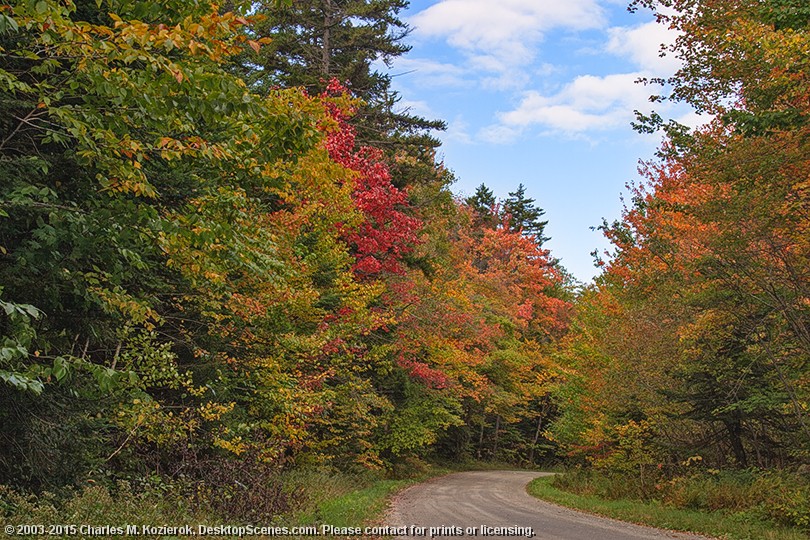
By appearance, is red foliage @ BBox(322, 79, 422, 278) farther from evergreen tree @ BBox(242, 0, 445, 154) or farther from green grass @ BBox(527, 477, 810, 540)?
green grass @ BBox(527, 477, 810, 540)

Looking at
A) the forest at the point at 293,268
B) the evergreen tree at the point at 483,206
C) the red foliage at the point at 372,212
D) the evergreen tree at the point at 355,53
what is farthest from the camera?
the evergreen tree at the point at 483,206

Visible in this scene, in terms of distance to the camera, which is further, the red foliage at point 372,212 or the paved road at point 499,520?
the red foliage at point 372,212

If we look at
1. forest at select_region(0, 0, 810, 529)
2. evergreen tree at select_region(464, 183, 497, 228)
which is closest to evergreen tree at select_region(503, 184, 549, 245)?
evergreen tree at select_region(464, 183, 497, 228)

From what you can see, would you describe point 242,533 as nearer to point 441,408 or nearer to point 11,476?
point 11,476

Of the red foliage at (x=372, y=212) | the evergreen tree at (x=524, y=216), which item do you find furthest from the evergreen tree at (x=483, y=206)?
the red foliage at (x=372, y=212)

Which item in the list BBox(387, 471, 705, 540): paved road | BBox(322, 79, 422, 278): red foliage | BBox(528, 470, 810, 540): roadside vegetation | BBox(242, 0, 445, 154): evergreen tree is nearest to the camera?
BBox(387, 471, 705, 540): paved road

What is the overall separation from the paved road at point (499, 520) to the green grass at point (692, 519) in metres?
0.54

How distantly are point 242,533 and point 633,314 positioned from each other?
49.2ft

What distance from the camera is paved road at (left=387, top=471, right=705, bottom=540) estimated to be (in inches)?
452

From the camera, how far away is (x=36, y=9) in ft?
13.1

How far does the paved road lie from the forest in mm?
2774

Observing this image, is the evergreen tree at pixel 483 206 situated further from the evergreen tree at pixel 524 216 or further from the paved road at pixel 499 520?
the paved road at pixel 499 520

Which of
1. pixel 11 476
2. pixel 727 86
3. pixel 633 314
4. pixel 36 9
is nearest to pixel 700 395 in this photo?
pixel 633 314

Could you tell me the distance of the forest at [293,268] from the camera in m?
5.32
